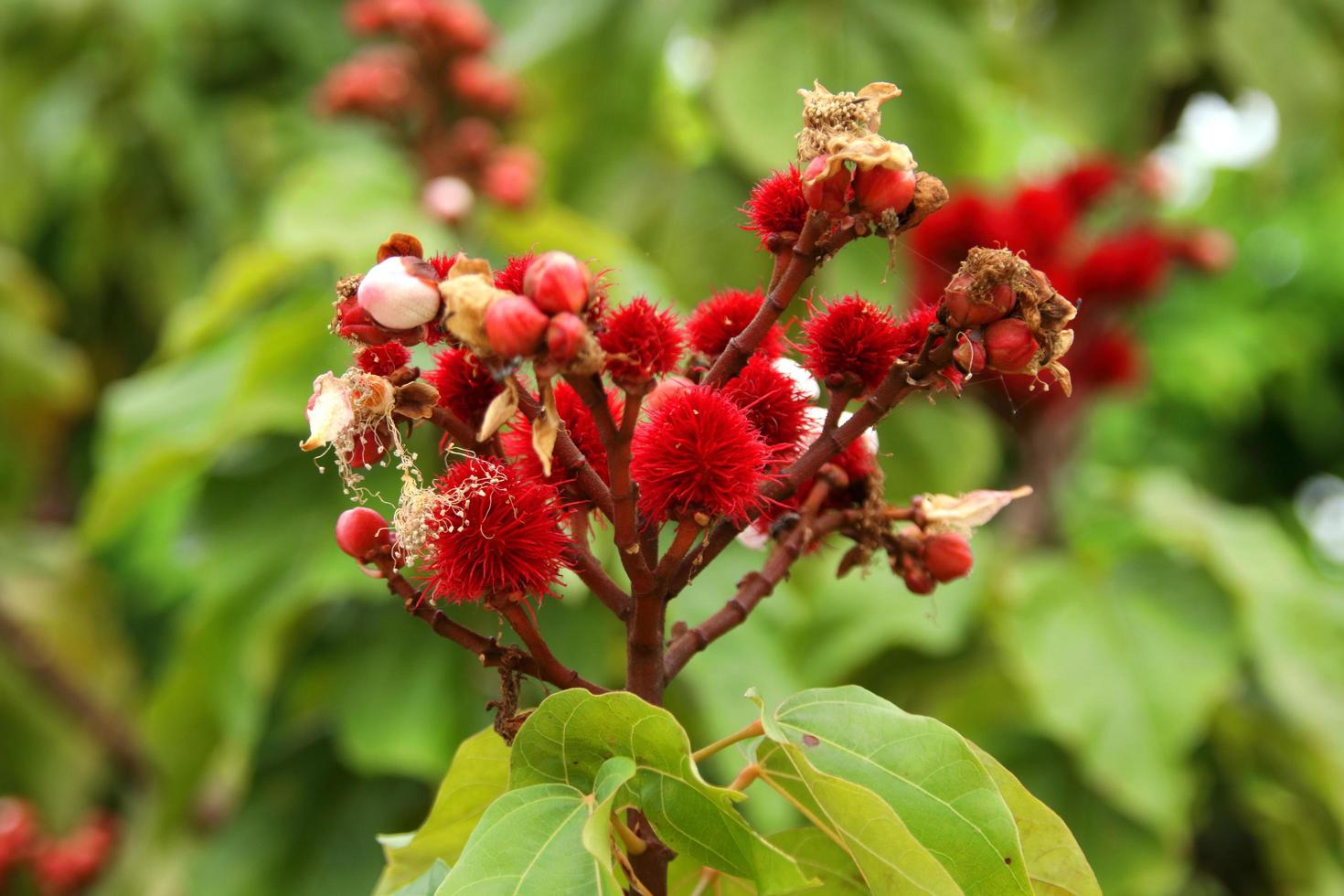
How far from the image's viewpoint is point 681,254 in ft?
5.01

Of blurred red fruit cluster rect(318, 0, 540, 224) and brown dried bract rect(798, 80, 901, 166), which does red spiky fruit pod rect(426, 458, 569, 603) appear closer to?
brown dried bract rect(798, 80, 901, 166)

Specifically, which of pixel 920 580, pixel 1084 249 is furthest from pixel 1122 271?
pixel 920 580

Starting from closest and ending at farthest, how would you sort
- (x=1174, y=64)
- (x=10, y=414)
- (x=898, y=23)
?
1. (x=898, y=23)
2. (x=1174, y=64)
3. (x=10, y=414)

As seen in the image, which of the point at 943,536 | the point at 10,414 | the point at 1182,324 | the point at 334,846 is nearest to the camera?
the point at 943,536

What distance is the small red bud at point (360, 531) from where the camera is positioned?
43 cm

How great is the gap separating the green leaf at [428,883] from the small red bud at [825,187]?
0.25 m

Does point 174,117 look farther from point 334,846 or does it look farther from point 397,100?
point 334,846

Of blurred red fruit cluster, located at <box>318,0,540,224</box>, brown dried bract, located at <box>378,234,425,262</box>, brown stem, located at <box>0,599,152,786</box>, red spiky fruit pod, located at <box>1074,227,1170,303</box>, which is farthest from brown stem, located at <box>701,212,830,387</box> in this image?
brown stem, located at <box>0,599,152,786</box>

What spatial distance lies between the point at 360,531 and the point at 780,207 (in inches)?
6.9

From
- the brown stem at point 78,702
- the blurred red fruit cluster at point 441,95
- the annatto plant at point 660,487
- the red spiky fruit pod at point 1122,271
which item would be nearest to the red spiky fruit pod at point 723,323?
the annatto plant at point 660,487

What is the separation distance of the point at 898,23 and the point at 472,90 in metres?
0.50

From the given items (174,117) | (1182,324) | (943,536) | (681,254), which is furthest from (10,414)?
(1182,324)

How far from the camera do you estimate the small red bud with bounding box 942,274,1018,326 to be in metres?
0.37

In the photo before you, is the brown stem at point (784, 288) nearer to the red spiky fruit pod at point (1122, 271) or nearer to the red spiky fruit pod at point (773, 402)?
the red spiky fruit pod at point (773, 402)
